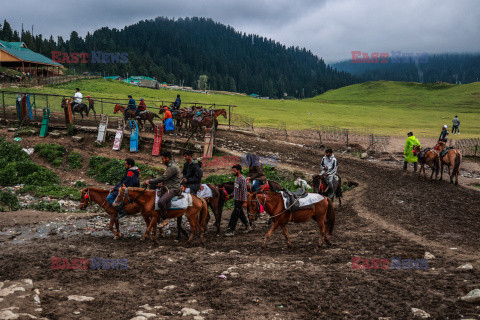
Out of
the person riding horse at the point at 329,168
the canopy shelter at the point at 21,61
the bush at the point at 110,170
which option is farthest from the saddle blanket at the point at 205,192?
the canopy shelter at the point at 21,61

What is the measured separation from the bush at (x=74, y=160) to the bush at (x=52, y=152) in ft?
1.41

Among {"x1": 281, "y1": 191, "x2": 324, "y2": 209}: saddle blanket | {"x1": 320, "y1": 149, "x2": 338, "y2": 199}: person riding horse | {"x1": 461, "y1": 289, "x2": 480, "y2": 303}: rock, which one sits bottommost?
{"x1": 461, "y1": 289, "x2": 480, "y2": 303}: rock

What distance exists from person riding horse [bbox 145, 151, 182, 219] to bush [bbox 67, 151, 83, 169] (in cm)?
1052

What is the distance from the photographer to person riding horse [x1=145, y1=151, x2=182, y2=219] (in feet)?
32.7

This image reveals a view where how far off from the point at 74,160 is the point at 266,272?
49.1ft

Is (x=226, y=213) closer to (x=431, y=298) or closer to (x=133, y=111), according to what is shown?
(x=431, y=298)

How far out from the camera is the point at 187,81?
548ft

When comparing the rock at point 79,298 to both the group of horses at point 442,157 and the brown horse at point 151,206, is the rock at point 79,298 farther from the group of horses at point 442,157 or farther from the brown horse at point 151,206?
the group of horses at point 442,157

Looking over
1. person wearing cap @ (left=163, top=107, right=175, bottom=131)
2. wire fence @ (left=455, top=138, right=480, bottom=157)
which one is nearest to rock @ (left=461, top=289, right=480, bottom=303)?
person wearing cap @ (left=163, top=107, right=175, bottom=131)

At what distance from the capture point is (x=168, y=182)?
10.5m

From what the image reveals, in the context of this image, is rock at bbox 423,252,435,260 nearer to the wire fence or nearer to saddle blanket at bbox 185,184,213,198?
saddle blanket at bbox 185,184,213,198

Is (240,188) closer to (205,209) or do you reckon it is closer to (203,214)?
(205,209)

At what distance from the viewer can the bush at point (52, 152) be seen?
752 inches

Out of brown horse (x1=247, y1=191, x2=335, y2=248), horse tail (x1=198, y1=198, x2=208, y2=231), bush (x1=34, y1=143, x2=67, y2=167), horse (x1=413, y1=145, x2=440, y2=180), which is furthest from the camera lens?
bush (x1=34, y1=143, x2=67, y2=167)
